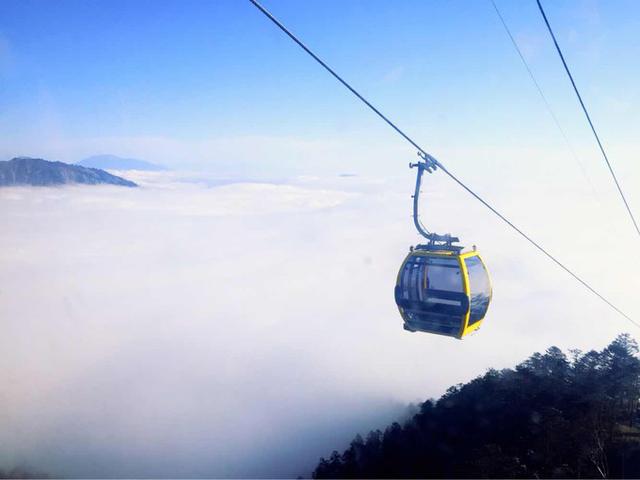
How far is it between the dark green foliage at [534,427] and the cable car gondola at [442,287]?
28794 millimetres

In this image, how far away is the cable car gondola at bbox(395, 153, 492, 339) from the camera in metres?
13.4

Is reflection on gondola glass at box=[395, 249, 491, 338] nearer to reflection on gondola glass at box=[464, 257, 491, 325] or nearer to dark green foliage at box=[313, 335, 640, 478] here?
reflection on gondola glass at box=[464, 257, 491, 325]

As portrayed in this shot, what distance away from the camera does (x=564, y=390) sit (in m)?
47.5

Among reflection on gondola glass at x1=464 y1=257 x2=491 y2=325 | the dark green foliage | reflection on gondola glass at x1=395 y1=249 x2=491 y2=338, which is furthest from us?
the dark green foliage

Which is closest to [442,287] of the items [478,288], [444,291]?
[444,291]

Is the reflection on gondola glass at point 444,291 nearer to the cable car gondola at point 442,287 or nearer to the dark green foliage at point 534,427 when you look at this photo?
the cable car gondola at point 442,287

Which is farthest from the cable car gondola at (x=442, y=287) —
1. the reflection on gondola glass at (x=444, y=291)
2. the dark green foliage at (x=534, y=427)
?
the dark green foliage at (x=534, y=427)

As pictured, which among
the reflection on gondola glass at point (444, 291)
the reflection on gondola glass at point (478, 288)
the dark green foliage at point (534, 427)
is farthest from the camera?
the dark green foliage at point (534, 427)

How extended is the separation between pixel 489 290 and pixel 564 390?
1738 inches

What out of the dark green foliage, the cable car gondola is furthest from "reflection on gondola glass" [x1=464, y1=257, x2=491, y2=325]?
the dark green foliage

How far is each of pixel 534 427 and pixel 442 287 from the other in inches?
1647

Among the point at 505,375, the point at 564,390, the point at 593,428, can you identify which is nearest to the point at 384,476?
the point at 505,375

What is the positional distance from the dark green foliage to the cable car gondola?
94.5ft

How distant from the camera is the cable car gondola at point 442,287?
13.4m
